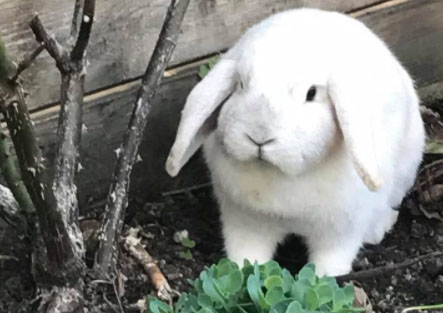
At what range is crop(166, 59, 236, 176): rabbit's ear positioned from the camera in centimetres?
217

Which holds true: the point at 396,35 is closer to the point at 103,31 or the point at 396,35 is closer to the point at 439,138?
the point at 439,138

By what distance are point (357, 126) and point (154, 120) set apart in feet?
2.49

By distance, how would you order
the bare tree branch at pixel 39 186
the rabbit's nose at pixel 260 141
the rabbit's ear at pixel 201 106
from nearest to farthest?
the bare tree branch at pixel 39 186 < the rabbit's nose at pixel 260 141 < the rabbit's ear at pixel 201 106

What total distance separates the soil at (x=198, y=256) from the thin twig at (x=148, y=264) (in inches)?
0.7

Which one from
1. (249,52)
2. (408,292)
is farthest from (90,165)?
(408,292)

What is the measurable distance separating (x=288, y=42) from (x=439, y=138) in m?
0.89

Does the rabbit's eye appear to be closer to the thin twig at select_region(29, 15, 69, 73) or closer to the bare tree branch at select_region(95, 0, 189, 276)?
the bare tree branch at select_region(95, 0, 189, 276)

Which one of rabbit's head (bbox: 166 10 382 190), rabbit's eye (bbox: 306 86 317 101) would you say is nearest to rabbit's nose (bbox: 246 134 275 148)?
rabbit's head (bbox: 166 10 382 190)

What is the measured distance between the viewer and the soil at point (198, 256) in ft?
A: 7.68

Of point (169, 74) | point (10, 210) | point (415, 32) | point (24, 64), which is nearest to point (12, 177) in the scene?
point (10, 210)

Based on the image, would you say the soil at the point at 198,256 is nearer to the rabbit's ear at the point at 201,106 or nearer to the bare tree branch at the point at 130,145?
the bare tree branch at the point at 130,145

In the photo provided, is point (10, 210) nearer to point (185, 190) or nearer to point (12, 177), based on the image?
point (12, 177)

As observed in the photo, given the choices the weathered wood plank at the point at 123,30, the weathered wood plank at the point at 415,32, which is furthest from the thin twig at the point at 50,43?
the weathered wood plank at the point at 415,32

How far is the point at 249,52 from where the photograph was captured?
7.08ft
